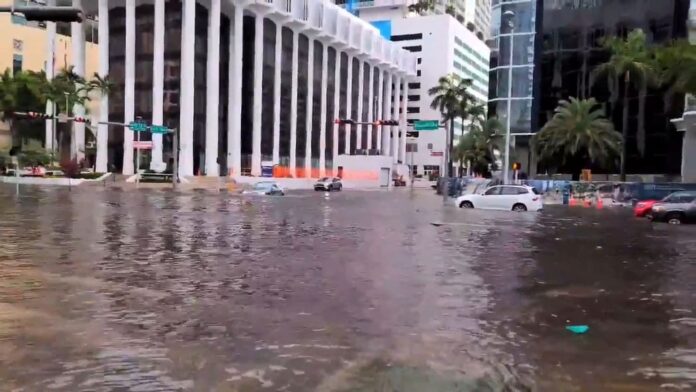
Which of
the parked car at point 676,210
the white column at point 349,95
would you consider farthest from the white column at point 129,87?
the parked car at point 676,210

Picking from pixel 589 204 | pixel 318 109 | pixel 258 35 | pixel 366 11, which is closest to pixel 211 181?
pixel 258 35

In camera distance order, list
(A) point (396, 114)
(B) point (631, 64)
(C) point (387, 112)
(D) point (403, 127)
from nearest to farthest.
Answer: (B) point (631, 64)
(C) point (387, 112)
(A) point (396, 114)
(D) point (403, 127)

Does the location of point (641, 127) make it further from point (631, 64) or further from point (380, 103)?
point (380, 103)

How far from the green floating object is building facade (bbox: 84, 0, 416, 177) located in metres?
63.9

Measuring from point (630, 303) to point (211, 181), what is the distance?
6064 centimetres

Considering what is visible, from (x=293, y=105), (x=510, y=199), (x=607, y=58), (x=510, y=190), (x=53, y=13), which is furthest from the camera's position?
(x=293, y=105)

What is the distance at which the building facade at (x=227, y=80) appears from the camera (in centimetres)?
7050

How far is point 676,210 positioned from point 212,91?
54141 mm

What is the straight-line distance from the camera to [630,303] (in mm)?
9938

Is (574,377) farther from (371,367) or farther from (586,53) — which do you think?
(586,53)

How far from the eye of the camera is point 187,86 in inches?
2726

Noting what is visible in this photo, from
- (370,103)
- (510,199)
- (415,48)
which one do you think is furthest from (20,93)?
(415,48)

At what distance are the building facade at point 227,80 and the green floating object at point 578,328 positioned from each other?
6388 cm

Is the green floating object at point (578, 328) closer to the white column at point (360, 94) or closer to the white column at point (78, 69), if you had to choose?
the white column at point (78, 69)
